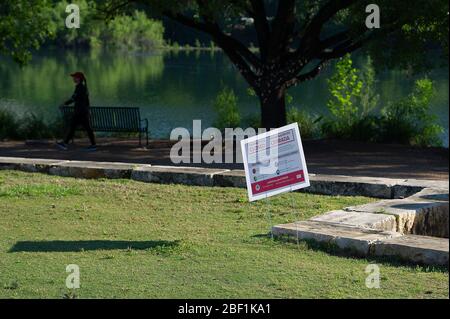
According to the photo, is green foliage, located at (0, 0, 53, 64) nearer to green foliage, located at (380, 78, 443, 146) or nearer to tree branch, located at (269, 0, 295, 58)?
tree branch, located at (269, 0, 295, 58)

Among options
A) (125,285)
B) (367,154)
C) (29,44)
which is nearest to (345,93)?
(367,154)

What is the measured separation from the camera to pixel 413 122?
19984 mm

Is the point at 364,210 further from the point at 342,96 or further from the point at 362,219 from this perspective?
the point at 342,96

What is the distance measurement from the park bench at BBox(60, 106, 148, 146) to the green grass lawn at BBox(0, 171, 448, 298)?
291 inches

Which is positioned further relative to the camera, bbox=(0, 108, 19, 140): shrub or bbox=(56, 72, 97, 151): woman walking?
bbox=(0, 108, 19, 140): shrub

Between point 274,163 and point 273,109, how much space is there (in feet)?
35.3

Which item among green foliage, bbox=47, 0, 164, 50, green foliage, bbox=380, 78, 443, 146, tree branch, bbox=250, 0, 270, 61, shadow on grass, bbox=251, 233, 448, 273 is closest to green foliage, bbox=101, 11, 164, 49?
green foliage, bbox=47, 0, 164, 50

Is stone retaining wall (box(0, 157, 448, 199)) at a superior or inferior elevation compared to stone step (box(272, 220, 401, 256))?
inferior

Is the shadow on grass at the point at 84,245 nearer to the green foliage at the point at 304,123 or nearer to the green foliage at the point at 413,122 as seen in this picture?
the green foliage at the point at 413,122

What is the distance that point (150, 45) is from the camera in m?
78.3

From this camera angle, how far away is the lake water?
29516 millimetres

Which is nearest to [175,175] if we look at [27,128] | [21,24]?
[27,128]
